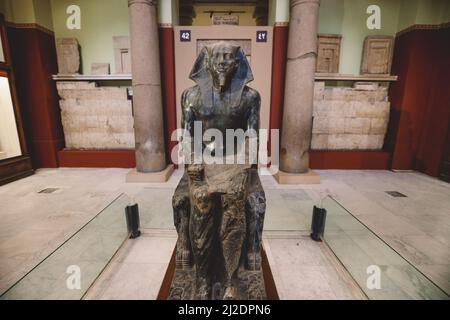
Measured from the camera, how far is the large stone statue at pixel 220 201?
5.90 ft

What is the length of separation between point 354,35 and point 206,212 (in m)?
6.44

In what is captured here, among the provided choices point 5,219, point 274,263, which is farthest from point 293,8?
point 5,219

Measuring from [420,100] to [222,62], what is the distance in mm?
6025

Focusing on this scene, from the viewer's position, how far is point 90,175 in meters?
5.49

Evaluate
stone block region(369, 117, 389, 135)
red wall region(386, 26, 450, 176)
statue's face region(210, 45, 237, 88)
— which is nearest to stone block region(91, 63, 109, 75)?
statue's face region(210, 45, 237, 88)

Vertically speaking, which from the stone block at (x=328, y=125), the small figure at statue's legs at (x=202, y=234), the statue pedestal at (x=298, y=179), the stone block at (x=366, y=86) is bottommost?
the statue pedestal at (x=298, y=179)

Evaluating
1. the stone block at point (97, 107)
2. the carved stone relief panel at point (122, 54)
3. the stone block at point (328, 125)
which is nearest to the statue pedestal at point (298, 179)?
the stone block at point (328, 125)

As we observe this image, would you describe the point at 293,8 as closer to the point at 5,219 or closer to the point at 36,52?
the point at 36,52

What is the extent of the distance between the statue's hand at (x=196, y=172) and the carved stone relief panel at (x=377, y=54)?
19.8ft

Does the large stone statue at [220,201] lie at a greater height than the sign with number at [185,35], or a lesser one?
lesser

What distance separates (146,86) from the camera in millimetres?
4984

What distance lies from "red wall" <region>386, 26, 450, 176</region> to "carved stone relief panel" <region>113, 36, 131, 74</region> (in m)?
6.59

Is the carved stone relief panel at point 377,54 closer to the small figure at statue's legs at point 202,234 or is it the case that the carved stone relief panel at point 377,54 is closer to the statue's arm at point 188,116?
the statue's arm at point 188,116

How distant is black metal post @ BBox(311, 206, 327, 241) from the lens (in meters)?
3.00
